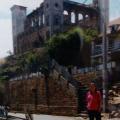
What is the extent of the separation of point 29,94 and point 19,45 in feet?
168

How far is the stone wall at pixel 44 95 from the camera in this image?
87.5 feet

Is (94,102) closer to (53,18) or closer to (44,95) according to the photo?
(44,95)

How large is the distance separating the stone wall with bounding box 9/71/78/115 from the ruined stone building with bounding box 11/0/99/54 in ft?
112

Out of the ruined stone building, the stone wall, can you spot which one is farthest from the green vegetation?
the ruined stone building

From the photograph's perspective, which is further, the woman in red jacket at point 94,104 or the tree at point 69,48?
the tree at point 69,48

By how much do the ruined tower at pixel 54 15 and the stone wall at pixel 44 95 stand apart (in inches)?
1395

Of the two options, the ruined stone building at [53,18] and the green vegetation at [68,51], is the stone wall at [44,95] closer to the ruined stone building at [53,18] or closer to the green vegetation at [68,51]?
the green vegetation at [68,51]

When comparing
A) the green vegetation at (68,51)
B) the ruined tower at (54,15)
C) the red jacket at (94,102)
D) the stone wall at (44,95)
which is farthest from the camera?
the ruined tower at (54,15)

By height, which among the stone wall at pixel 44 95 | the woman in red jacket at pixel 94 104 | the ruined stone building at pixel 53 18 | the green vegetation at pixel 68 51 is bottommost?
the stone wall at pixel 44 95

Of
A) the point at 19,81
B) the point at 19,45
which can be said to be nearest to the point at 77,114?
the point at 19,81

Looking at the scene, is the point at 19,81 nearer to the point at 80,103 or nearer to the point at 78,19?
the point at 80,103

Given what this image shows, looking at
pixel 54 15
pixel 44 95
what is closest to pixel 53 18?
pixel 54 15

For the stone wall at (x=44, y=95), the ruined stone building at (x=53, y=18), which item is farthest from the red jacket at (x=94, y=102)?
the ruined stone building at (x=53, y=18)

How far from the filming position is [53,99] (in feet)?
97.3
